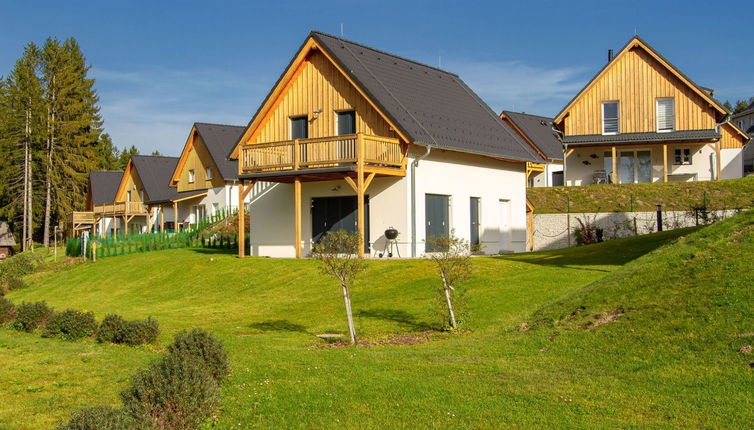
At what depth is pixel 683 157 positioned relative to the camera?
4081 cm

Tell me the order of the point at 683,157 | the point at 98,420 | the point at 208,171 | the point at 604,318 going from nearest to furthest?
the point at 98,420, the point at 604,318, the point at 683,157, the point at 208,171

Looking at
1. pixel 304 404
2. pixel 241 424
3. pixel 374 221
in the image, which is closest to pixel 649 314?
pixel 304 404

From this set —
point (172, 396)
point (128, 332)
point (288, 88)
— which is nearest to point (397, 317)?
point (128, 332)

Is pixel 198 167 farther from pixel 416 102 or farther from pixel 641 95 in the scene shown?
pixel 641 95

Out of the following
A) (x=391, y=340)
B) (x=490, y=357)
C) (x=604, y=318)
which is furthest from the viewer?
(x=391, y=340)

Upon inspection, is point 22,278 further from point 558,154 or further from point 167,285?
point 558,154

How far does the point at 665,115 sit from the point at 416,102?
1671 cm

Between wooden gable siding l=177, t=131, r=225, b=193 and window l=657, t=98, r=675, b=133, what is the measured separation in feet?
83.4

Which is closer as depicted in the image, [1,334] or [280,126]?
[1,334]

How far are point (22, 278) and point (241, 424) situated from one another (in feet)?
95.7

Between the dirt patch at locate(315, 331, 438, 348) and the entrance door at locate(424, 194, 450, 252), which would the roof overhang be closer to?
the entrance door at locate(424, 194, 450, 252)

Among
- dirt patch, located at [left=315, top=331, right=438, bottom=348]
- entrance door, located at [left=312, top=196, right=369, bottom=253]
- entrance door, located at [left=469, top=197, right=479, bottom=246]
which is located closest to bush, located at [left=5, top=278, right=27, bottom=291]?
entrance door, located at [left=312, top=196, right=369, bottom=253]

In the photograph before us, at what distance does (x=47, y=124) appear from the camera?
Answer: 65.1 meters

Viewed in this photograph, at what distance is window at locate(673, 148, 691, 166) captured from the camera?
40.7 m
